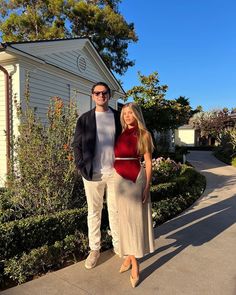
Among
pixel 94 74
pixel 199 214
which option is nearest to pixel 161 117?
pixel 94 74

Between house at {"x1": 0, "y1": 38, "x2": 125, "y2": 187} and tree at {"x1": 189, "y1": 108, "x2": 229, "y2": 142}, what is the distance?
20.7 m

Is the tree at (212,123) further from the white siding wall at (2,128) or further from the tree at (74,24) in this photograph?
the white siding wall at (2,128)

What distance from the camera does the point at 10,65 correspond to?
25.0ft

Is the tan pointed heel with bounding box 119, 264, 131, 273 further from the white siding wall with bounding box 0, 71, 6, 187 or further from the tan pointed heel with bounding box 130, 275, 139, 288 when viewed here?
the white siding wall with bounding box 0, 71, 6, 187

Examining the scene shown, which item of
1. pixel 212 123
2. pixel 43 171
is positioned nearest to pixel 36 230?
pixel 43 171

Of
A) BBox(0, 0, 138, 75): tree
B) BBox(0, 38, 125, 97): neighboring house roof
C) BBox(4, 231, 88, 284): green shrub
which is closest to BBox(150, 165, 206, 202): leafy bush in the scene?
BBox(4, 231, 88, 284): green shrub

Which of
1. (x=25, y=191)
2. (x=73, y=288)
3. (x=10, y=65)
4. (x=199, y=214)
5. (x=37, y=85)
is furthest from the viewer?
(x=37, y=85)

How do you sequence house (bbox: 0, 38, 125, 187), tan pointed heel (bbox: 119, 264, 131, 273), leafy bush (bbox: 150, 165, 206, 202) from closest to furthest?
1. tan pointed heel (bbox: 119, 264, 131, 273)
2. leafy bush (bbox: 150, 165, 206, 202)
3. house (bbox: 0, 38, 125, 187)

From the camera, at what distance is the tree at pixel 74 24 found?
23.2m

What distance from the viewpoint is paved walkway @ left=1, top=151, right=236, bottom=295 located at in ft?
10.5

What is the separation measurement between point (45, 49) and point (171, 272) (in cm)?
716

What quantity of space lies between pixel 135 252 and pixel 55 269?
1.08m

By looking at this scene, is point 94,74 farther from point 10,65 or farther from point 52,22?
point 52,22

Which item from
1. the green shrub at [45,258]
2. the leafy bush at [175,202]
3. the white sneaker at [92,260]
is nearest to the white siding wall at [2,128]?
the leafy bush at [175,202]
